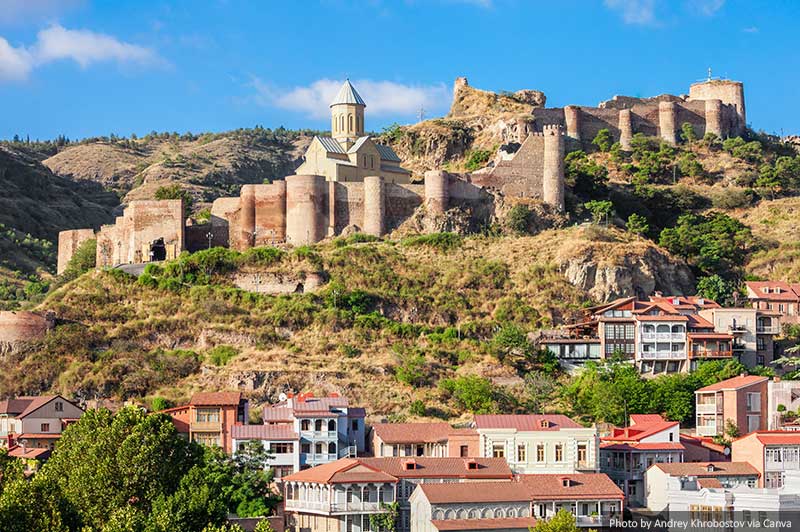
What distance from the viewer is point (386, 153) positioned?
266 ft

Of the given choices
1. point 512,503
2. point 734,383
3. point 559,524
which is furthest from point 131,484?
point 734,383

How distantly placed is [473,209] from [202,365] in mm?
18053

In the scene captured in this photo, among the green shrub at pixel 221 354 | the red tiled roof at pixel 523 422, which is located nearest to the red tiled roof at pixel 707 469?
the red tiled roof at pixel 523 422

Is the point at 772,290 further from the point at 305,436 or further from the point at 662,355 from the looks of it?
the point at 305,436

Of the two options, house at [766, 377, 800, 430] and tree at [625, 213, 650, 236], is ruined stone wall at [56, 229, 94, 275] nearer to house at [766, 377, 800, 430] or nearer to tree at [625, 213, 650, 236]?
tree at [625, 213, 650, 236]

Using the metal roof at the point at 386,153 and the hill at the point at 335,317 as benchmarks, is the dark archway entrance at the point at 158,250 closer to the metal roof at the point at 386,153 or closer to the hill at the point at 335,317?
the hill at the point at 335,317

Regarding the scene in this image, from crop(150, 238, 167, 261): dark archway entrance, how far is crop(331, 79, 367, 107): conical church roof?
1467 cm

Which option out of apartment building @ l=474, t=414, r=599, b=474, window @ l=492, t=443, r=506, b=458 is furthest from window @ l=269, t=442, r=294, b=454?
window @ l=492, t=443, r=506, b=458

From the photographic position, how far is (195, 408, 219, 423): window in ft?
181

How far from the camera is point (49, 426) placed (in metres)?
57.2

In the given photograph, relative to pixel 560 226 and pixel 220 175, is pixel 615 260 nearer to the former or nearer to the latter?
pixel 560 226

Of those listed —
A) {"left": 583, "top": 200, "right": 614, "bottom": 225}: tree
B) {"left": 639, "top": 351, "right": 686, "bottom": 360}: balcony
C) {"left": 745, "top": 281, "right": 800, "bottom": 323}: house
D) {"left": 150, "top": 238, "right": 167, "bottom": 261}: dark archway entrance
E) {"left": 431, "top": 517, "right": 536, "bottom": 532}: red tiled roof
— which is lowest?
{"left": 431, "top": 517, "right": 536, "bottom": 532}: red tiled roof

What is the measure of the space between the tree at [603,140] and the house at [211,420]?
39.7 meters

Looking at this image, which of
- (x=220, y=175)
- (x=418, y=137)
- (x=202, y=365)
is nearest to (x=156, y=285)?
(x=202, y=365)
